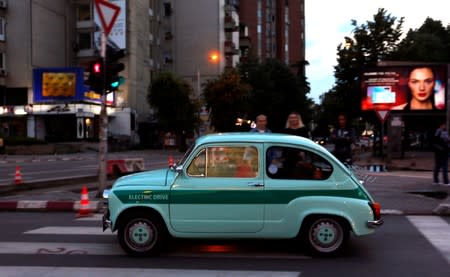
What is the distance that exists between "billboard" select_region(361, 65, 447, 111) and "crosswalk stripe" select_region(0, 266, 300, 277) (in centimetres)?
2667

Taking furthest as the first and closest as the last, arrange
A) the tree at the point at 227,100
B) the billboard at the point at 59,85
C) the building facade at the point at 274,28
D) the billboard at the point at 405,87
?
the building facade at the point at 274,28
the tree at the point at 227,100
the billboard at the point at 59,85
the billboard at the point at 405,87

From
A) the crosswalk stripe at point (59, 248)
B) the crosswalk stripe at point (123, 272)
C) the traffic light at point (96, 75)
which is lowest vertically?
the crosswalk stripe at point (123, 272)

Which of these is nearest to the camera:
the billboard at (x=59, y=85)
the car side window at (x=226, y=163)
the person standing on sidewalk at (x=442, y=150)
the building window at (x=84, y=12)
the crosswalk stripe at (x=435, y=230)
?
the car side window at (x=226, y=163)

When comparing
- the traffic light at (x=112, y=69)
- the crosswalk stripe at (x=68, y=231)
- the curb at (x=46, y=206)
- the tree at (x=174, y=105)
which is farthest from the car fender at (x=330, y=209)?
the tree at (x=174, y=105)

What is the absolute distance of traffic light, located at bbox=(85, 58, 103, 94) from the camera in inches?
485

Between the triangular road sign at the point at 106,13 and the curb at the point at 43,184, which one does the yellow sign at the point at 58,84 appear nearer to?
the curb at the point at 43,184

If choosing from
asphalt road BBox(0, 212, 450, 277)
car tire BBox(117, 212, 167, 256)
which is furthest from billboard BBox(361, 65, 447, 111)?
car tire BBox(117, 212, 167, 256)

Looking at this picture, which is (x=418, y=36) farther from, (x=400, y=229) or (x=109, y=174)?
(x=400, y=229)

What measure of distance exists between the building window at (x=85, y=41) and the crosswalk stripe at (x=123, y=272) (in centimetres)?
5013

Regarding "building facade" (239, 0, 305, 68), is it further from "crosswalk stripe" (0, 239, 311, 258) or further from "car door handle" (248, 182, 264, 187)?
"car door handle" (248, 182, 264, 187)

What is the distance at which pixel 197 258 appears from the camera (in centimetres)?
667

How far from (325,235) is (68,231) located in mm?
4351

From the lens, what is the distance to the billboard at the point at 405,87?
3062cm

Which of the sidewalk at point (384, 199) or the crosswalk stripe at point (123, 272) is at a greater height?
the sidewalk at point (384, 199)
